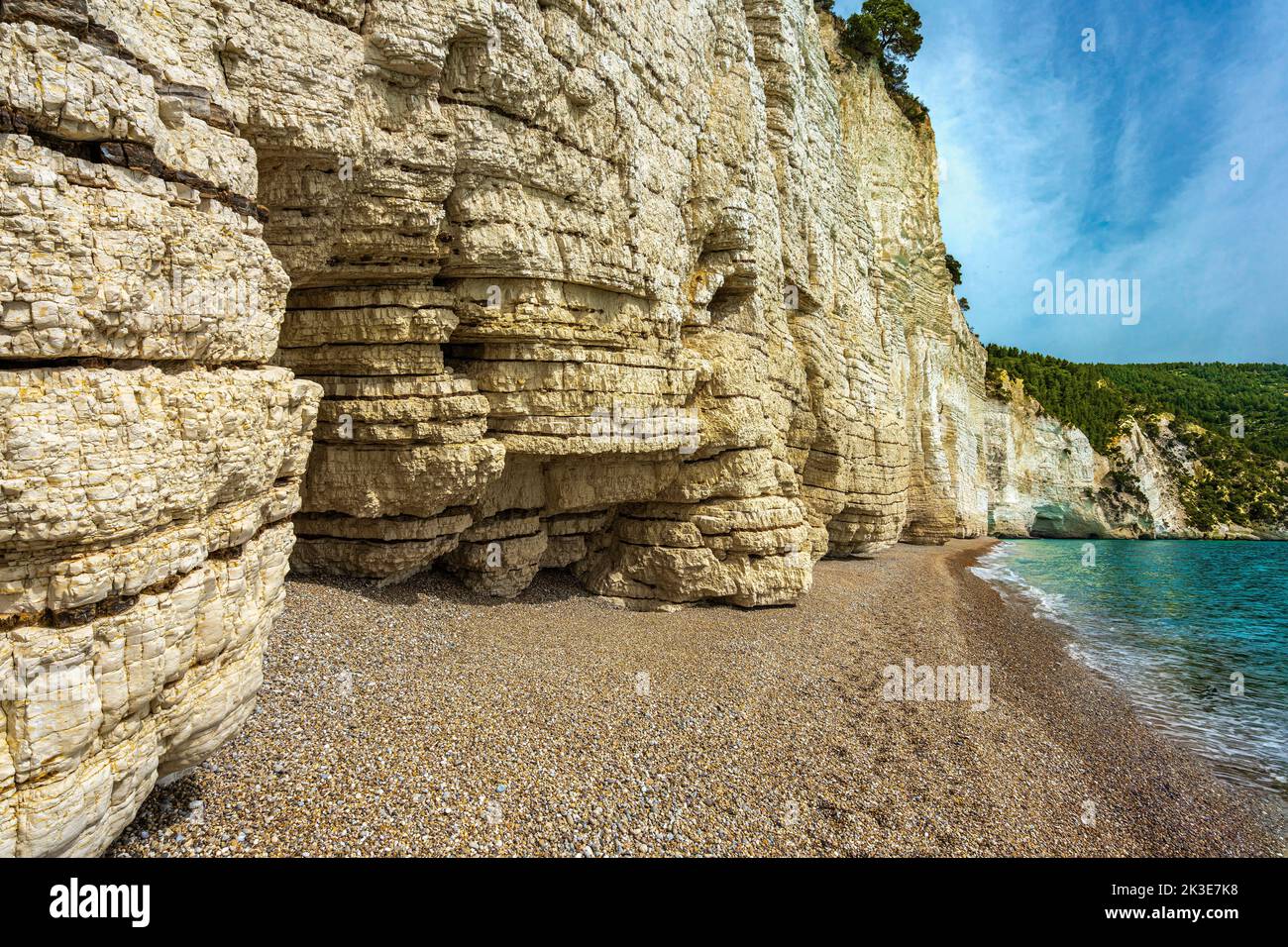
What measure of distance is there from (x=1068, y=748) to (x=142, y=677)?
1334 centimetres

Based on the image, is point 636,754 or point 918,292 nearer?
point 636,754

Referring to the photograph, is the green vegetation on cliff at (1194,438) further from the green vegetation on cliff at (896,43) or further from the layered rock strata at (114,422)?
the layered rock strata at (114,422)

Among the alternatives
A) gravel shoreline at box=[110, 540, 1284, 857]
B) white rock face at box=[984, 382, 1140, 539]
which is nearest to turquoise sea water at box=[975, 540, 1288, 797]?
gravel shoreline at box=[110, 540, 1284, 857]

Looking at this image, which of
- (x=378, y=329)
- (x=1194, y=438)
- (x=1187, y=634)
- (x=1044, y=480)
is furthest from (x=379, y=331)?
(x=1194, y=438)

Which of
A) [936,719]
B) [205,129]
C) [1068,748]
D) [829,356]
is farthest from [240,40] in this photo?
[829,356]

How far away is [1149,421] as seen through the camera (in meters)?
62.7

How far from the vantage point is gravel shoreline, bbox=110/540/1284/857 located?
6676mm

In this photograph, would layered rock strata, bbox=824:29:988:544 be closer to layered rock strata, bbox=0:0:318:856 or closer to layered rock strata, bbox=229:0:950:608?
layered rock strata, bbox=229:0:950:608

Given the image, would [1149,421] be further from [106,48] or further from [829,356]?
[106,48]

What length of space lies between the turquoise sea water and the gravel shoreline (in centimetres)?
168

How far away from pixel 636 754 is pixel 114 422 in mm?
6966

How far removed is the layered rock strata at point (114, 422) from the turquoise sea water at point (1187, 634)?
1612 cm

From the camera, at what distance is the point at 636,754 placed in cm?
866

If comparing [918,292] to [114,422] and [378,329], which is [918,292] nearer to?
[378,329]
